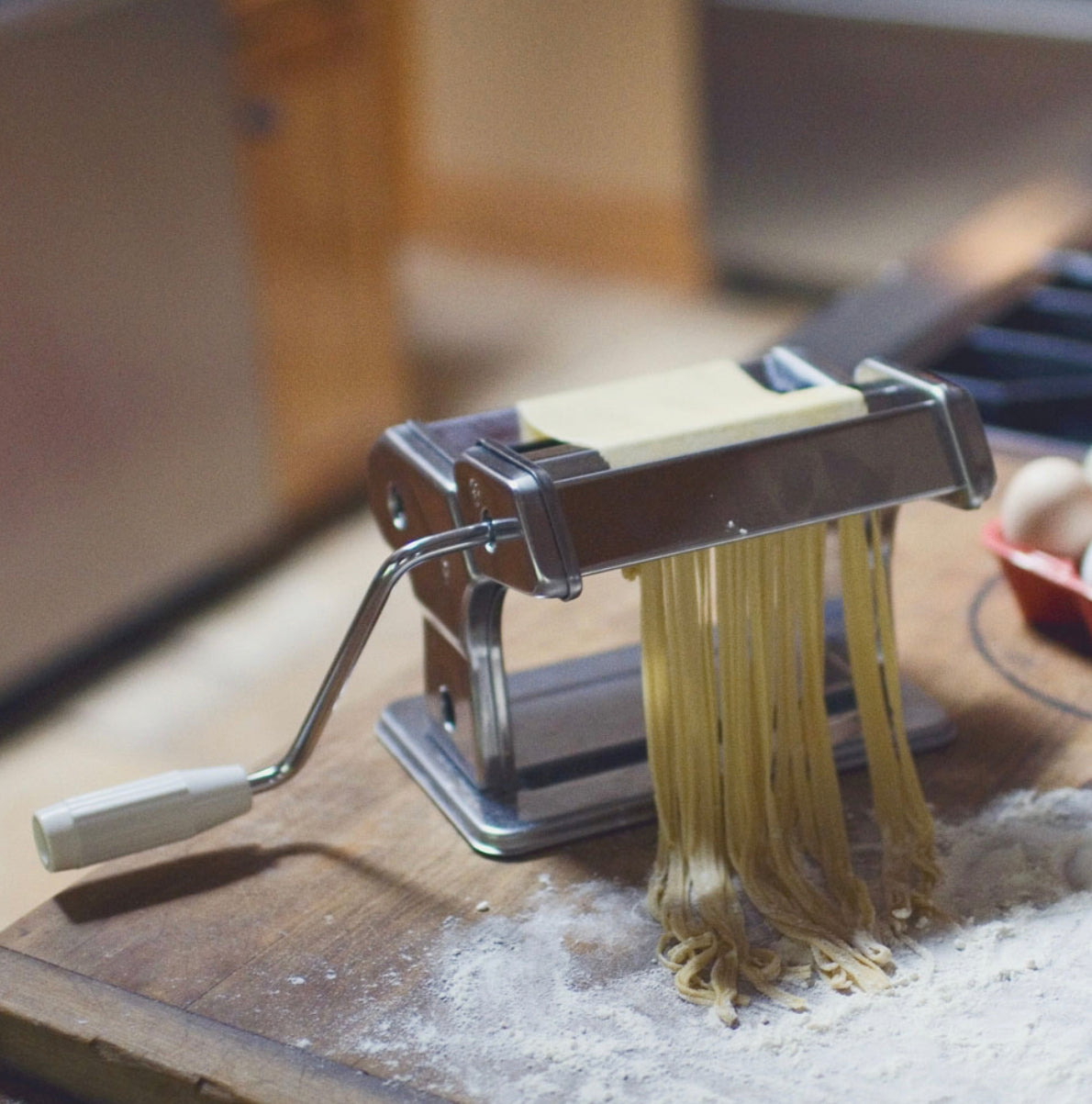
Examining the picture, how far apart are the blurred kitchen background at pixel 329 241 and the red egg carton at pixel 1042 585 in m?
1.19

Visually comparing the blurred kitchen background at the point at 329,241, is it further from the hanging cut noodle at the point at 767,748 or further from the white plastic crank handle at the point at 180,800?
the hanging cut noodle at the point at 767,748

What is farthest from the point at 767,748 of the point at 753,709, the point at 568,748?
the point at 568,748

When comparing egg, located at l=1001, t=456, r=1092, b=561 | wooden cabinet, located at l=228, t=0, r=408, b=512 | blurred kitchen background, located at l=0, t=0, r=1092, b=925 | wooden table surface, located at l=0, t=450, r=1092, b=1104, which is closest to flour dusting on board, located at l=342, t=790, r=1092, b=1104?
wooden table surface, located at l=0, t=450, r=1092, b=1104

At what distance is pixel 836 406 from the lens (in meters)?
0.90

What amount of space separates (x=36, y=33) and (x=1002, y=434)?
1544 mm

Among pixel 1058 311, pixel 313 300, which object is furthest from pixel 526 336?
pixel 1058 311

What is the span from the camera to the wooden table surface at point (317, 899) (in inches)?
30.8

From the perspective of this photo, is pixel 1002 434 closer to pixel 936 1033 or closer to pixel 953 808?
pixel 953 808

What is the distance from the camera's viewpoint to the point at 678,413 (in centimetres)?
90

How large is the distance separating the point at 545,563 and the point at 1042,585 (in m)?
0.47

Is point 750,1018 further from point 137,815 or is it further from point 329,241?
point 329,241

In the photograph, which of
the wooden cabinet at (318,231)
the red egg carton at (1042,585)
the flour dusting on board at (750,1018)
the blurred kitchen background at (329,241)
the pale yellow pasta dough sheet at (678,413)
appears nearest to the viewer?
the flour dusting on board at (750,1018)

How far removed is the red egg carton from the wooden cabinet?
186cm

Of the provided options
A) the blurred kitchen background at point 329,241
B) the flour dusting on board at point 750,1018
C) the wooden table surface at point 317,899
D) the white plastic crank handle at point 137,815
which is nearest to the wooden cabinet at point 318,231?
the blurred kitchen background at point 329,241
